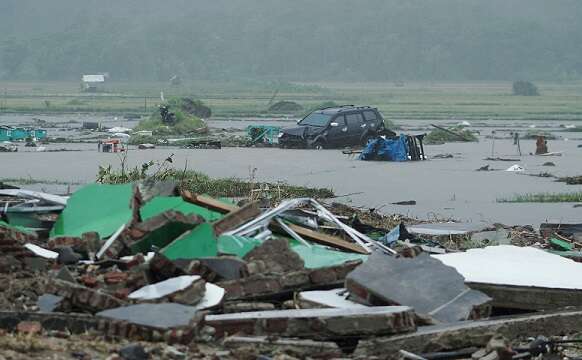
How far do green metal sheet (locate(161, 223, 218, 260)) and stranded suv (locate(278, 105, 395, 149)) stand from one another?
30.0m

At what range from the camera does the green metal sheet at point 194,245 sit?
9922 mm

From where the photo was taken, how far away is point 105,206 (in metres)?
11.6

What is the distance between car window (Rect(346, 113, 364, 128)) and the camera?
4125 centimetres

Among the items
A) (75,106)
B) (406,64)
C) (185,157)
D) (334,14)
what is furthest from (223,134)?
(334,14)

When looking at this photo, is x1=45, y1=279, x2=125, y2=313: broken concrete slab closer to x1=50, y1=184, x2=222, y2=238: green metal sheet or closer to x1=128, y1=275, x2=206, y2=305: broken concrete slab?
x1=128, y1=275, x2=206, y2=305: broken concrete slab

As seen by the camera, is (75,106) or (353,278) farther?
(75,106)

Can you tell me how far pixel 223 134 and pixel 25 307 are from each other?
133ft

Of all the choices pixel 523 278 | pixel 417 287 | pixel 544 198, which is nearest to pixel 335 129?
pixel 544 198

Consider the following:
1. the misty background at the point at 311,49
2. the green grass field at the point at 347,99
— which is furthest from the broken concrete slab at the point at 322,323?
the misty background at the point at 311,49

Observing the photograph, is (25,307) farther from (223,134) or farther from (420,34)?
(420,34)

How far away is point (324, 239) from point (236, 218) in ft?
2.97

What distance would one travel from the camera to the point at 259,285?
9.34 meters

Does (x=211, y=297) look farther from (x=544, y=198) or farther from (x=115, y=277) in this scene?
(x=544, y=198)

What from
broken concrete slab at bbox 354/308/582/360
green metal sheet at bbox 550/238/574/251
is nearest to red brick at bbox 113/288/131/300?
broken concrete slab at bbox 354/308/582/360
